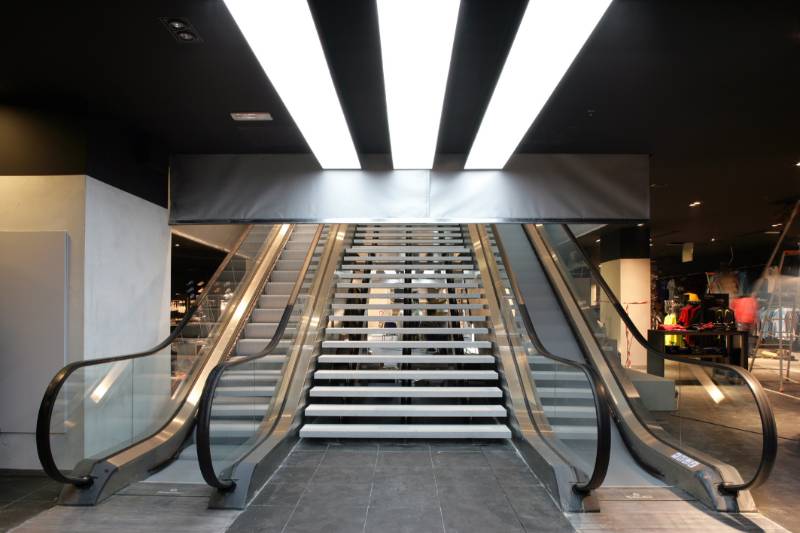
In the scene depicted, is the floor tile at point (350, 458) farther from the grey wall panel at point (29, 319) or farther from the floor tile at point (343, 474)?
the grey wall panel at point (29, 319)

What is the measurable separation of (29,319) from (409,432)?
3471mm

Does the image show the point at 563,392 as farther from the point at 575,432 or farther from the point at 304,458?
the point at 304,458

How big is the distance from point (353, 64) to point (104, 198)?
2.72 metres

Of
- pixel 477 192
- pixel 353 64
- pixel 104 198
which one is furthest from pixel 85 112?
pixel 477 192

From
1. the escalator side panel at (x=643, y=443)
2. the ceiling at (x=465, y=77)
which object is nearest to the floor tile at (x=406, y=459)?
the escalator side panel at (x=643, y=443)

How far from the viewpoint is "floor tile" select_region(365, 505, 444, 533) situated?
371 centimetres

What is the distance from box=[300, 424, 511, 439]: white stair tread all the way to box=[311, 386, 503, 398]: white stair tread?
408 millimetres

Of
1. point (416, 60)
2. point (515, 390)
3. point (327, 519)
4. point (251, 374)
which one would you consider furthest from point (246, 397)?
point (416, 60)

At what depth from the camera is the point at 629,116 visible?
5004 millimetres

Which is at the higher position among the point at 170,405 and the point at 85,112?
the point at 85,112

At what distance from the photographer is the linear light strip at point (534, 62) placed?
2.91 m

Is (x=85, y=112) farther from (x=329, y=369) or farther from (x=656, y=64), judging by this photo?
(x=656, y=64)

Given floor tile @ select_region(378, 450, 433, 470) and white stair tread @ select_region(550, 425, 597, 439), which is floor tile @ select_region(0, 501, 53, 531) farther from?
white stair tread @ select_region(550, 425, 597, 439)

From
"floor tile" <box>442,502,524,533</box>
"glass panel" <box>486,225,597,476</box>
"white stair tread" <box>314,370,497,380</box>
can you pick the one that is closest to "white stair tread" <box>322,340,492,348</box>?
"white stair tread" <box>314,370,497,380</box>
